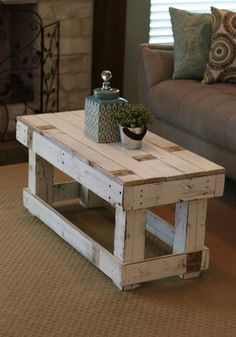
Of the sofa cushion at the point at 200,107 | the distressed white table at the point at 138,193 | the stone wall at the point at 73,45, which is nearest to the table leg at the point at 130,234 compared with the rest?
the distressed white table at the point at 138,193

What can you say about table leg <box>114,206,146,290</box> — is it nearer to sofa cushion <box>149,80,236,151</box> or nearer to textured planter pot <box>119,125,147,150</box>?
textured planter pot <box>119,125,147,150</box>

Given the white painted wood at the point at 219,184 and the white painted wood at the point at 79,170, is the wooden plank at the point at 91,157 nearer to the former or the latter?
the white painted wood at the point at 79,170

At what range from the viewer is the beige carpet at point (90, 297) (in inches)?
101

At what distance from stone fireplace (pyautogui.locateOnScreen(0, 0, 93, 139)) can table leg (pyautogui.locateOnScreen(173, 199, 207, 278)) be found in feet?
6.39

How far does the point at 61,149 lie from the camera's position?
3023 millimetres

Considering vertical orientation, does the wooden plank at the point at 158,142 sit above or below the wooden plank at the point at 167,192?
above

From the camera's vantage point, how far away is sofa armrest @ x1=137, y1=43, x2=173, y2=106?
13.8ft

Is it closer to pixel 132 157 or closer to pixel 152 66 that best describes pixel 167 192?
pixel 132 157

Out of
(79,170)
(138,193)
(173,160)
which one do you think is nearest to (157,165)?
(173,160)

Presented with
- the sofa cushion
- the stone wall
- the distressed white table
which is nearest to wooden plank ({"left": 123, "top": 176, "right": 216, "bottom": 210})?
the distressed white table

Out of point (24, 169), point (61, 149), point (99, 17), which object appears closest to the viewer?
point (61, 149)

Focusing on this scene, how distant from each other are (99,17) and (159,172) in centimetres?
222

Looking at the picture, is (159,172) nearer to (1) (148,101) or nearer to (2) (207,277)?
(2) (207,277)

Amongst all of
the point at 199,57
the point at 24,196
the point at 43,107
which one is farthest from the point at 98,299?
the point at 43,107
